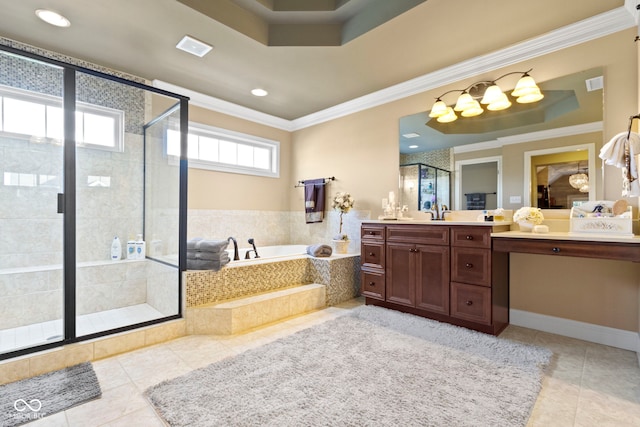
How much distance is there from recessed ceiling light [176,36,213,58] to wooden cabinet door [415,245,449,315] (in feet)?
8.93

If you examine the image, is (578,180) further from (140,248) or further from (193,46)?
(140,248)

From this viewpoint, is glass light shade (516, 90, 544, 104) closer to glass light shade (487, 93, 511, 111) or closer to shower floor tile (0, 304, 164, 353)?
glass light shade (487, 93, 511, 111)

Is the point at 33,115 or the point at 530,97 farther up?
the point at 530,97

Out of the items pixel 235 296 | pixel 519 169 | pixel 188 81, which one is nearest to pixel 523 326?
pixel 519 169

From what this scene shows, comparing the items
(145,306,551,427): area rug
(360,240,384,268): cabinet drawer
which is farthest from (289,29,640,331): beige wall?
(360,240,384,268): cabinet drawer

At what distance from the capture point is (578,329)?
8.09ft

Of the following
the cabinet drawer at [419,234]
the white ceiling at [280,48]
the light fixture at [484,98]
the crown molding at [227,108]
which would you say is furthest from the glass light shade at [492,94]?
the crown molding at [227,108]

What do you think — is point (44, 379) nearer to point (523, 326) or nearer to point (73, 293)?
point (73, 293)

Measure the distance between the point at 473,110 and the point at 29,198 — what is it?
400 centimetres

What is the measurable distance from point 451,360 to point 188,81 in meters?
3.76

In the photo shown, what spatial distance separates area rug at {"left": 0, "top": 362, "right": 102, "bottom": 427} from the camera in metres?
1.50

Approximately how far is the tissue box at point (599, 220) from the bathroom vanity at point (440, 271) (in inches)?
20.0

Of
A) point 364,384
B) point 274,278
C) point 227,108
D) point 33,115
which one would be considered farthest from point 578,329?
point 33,115

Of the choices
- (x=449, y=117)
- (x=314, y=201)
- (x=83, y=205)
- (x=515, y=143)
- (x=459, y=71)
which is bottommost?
(x=83, y=205)
